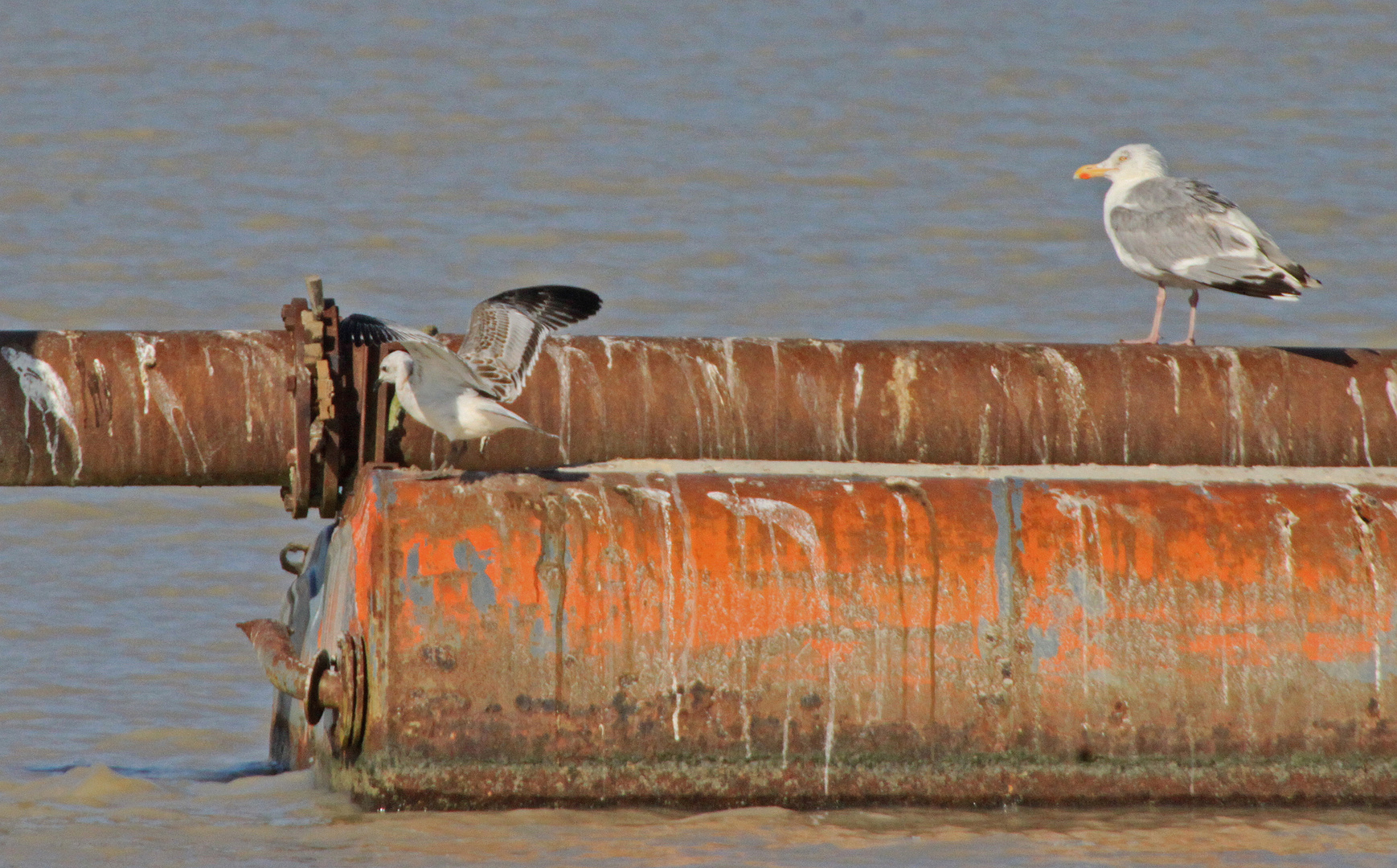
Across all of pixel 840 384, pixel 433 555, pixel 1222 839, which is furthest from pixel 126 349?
pixel 1222 839

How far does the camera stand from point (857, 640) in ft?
14.6

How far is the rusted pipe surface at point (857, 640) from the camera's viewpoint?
434cm

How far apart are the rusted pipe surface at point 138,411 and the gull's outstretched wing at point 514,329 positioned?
1.72 feet

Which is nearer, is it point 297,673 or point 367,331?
point 297,673

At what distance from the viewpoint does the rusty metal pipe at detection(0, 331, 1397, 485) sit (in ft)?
16.1

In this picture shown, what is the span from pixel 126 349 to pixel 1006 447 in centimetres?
236

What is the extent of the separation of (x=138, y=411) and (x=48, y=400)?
8.9 inches

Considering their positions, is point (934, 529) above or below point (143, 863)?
above

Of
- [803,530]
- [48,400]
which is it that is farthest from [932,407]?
[48,400]

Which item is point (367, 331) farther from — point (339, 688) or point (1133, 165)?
point (1133, 165)

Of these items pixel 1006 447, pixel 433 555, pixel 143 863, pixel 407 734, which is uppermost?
pixel 1006 447

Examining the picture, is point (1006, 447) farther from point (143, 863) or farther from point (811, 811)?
point (143, 863)

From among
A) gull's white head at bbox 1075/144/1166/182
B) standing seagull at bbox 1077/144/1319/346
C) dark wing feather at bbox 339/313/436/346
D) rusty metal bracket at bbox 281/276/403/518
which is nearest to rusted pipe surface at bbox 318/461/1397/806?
rusty metal bracket at bbox 281/276/403/518

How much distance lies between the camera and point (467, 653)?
4.31 m
